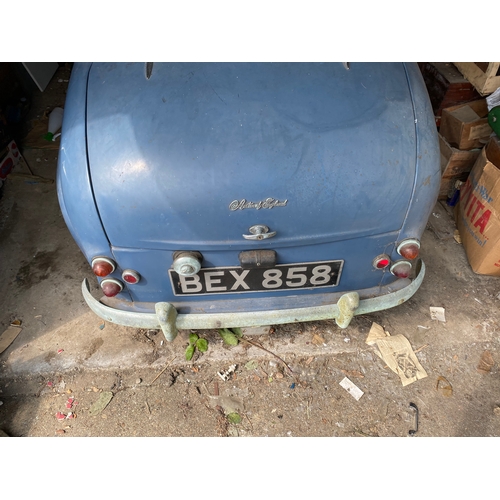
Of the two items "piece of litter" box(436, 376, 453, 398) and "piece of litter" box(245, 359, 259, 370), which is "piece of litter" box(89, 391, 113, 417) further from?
"piece of litter" box(436, 376, 453, 398)

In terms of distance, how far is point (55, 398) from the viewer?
8.90 feet

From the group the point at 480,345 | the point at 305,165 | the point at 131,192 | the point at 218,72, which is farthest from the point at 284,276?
the point at 480,345

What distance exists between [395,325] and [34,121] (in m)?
4.47

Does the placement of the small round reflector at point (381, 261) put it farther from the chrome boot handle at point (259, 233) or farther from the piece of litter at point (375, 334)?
the piece of litter at point (375, 334)

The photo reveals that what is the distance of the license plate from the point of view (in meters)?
2.17

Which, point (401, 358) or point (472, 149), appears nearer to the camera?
point (401, 358)

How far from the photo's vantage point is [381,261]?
222 cm

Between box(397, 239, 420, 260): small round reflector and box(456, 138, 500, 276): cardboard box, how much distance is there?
1261mm

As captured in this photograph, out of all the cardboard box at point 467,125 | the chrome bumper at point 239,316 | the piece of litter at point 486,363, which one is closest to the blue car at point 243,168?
the chrome bumper at point 239,316

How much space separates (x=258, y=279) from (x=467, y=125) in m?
2.35

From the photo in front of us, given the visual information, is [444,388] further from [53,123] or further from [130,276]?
[53,123]

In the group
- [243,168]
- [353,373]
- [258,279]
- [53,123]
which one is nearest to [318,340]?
[353,373]

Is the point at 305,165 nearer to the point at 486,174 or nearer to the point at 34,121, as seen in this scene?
the point at 486,174

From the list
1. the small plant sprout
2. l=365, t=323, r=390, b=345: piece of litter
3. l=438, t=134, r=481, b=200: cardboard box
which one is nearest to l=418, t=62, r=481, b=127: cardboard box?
l=438, t=134, r=481, b=200: cardboard box
